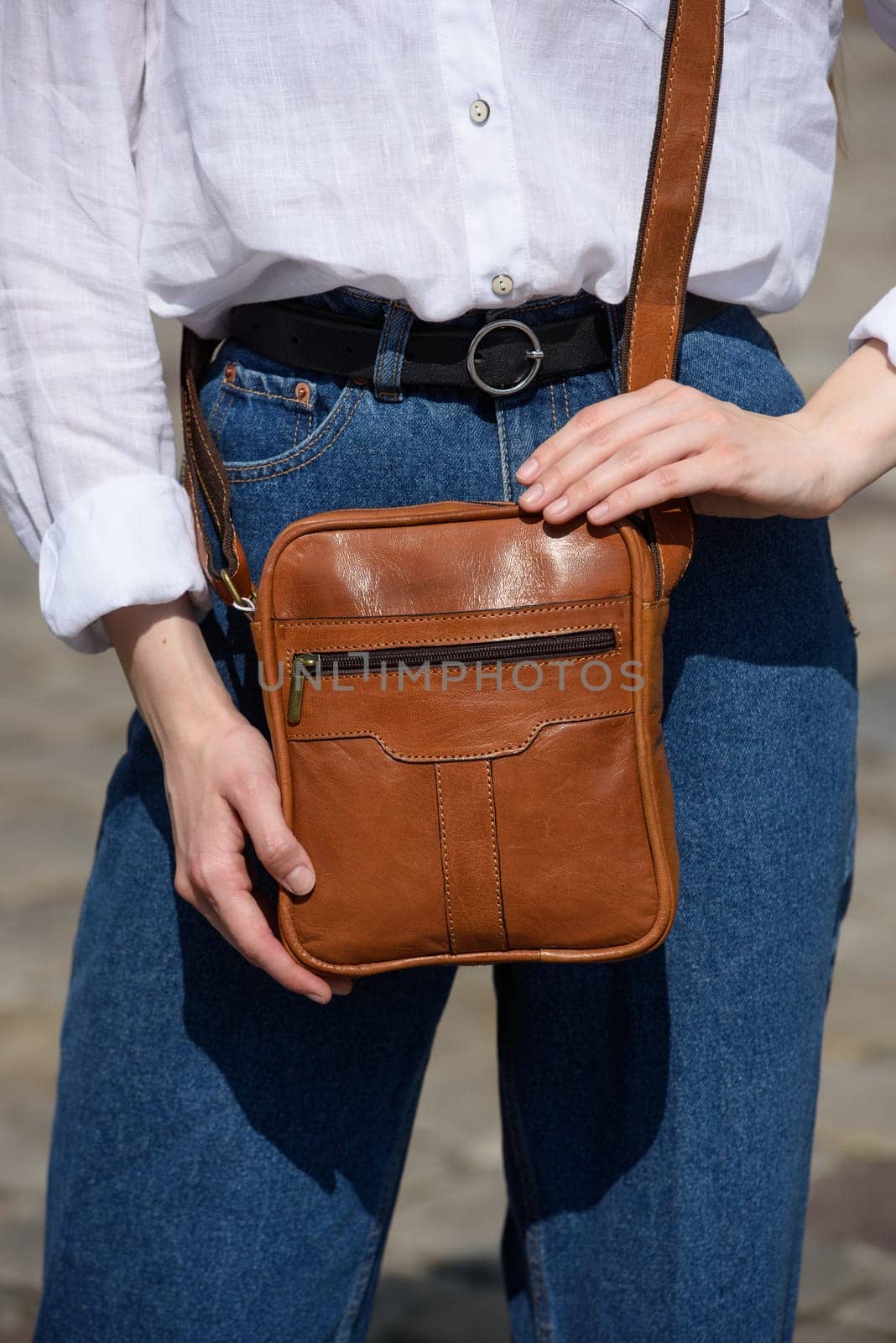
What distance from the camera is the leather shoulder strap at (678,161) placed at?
106 centimetres

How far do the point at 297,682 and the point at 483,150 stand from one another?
1.41 feet

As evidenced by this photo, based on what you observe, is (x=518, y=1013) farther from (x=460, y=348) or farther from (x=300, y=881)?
(x=460, y=348)

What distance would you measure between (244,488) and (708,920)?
1.75ft

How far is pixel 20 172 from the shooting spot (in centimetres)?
110

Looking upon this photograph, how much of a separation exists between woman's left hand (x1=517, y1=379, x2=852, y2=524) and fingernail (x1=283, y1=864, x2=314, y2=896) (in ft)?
1.07

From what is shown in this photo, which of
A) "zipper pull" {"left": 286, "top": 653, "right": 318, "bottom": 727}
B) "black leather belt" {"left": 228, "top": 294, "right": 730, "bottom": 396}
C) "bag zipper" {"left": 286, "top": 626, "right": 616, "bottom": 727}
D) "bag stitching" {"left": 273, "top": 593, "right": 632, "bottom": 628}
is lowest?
"zipper pull" {"left": 286, "top": 653, "right": 318, "bottom": 727}

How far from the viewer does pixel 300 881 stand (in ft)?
3.53

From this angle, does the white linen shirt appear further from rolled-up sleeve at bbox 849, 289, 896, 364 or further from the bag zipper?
the bag zipper

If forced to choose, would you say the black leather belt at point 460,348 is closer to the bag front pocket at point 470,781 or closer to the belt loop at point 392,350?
the belt loop at point 392,350

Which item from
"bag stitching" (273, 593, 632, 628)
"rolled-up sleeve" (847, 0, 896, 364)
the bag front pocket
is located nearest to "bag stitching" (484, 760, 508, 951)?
the bag front pocket

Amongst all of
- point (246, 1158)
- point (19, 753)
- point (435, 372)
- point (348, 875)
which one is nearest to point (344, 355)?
point (435, 372)

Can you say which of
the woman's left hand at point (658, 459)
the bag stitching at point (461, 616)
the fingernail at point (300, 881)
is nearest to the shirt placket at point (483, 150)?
the woman's left hand at point (658, 459)

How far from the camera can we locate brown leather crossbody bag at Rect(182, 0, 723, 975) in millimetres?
1061

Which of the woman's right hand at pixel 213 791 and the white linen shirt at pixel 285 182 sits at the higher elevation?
the white linen shirt at pixel 285 182
